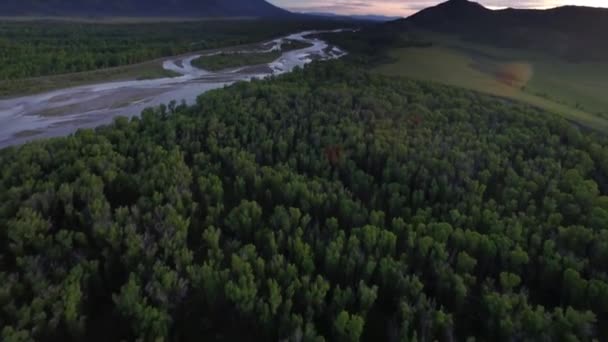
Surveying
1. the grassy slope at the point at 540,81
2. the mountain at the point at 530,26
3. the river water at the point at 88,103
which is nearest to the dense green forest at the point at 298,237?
the river water at the point at 88,103

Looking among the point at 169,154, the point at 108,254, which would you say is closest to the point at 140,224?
the point at 108,254

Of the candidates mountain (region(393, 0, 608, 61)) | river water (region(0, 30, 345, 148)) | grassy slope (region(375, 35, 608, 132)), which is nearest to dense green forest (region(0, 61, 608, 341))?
river water (region(0, 30, 345, 148))

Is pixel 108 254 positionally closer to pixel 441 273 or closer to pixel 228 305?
pixel 228 305

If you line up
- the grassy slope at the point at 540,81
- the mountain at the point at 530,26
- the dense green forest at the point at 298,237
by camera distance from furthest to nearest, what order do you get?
the mountain at the point at 530,26
the grassy slope at the point at 540,81
the dense green forest at the point at 298,237

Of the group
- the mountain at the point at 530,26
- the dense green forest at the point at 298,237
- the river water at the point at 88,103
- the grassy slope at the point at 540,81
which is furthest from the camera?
the mountain at the point at 530,26

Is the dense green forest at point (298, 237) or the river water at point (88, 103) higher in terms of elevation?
the dense green forest at point (298, 237)

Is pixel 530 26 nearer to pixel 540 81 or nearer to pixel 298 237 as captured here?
pixel 540 81

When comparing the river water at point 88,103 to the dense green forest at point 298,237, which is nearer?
the dense green forest at point 298,237

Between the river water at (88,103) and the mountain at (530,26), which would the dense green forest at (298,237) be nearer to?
the river water at (88,103)
